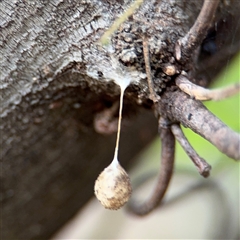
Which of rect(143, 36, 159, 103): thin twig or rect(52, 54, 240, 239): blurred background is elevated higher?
rect(143, 36, 159, 103): thin twig

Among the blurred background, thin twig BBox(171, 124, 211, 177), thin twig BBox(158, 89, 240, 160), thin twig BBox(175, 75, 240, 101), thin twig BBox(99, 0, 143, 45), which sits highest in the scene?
thin twig BBox(99, 0, 143, 45)

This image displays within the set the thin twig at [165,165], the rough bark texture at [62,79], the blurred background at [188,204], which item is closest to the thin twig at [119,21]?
the rough bark texture at [62,79]

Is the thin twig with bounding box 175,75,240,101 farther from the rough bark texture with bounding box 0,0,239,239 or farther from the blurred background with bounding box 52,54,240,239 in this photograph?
the blurred background with bounding box 52,54,240,239

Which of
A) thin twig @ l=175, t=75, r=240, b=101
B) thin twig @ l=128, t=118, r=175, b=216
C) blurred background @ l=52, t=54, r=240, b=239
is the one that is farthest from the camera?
blurred background @ l=52, t=54, r=240, b=239

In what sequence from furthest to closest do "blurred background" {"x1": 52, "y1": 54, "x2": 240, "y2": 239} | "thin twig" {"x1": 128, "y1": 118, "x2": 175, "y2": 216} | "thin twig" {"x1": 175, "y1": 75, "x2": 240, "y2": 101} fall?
"blurred background" {"x1": 52, "y1": 54, "x2": 240, "y2": 239}
"thin twig" {"x1": 128, "y1": 118, "x2": 175, "y2": 216}
"thin twig" {"x1": 175, "y1": 75, "x2": 240, "y2": 101}

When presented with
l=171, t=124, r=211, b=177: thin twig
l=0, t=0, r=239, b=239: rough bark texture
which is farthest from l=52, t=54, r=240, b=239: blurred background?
l=171, t=124, r=211, b=177: thin twig

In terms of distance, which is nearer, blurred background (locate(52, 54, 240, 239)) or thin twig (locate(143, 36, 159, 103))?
thin twig (locate(143, 36, 159, 103))

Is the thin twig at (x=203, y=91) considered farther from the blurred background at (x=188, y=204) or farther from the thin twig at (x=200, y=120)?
the blurred background at (x=188, y=204)
